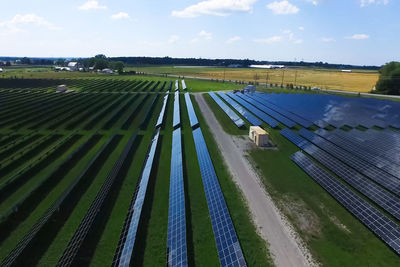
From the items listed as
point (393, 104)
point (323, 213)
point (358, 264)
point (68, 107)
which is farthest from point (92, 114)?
point (393, 104)

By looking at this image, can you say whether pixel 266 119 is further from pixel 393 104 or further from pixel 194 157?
pixel 393 104

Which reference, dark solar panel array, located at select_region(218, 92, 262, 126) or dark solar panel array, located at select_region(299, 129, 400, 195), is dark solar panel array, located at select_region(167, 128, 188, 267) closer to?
dark solar panel array, located at select_region(299, 129, 400, 195)

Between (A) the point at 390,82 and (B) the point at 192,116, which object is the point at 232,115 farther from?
(A) the point at 390,82

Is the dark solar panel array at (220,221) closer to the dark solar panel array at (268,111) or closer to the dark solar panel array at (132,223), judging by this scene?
the dark solar panel array at (132,223)

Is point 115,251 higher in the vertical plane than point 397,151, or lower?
lower

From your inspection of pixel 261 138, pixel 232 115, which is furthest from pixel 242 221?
pixel 232 115

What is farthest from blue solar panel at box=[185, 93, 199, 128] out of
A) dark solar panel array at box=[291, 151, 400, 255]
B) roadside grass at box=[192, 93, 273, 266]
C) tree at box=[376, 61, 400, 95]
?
tree at box=[376, 61, 400, 95]
